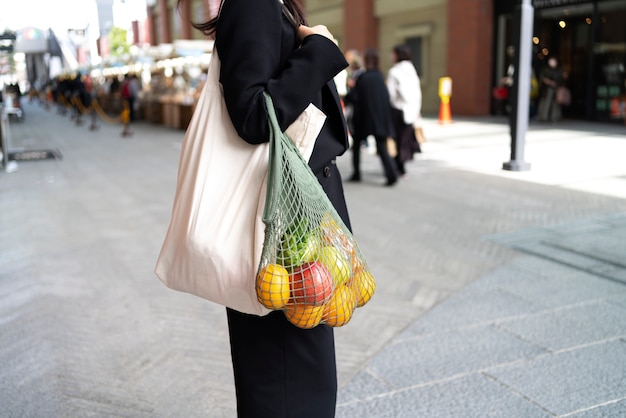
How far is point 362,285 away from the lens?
1.80m

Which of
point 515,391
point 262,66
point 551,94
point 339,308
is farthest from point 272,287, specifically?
point 551,94

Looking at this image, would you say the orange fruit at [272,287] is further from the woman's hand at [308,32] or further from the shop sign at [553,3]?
the shop sign at [553,3]

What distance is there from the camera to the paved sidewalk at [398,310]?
9.62 feet

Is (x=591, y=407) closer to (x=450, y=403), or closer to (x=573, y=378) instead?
(x=573, y=378)

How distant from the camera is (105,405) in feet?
9.50

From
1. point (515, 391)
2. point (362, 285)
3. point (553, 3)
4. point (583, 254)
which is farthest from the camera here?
point (553, 3)

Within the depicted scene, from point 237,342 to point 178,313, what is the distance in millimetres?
2300

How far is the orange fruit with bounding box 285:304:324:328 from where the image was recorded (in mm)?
1603

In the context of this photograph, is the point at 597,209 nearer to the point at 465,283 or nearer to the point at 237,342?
the point at 465,283

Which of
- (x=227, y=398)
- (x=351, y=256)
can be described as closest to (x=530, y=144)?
(x=227, y=398)

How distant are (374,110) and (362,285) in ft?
21.5

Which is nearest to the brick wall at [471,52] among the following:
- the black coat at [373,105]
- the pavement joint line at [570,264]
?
the black coat at [373,105]

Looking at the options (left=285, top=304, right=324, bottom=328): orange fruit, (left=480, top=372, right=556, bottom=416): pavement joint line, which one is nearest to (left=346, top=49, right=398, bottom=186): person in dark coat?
(left=480, top=372, right=556, bottom=416): pavement joint line

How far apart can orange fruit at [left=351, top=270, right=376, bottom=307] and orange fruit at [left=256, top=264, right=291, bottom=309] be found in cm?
25
